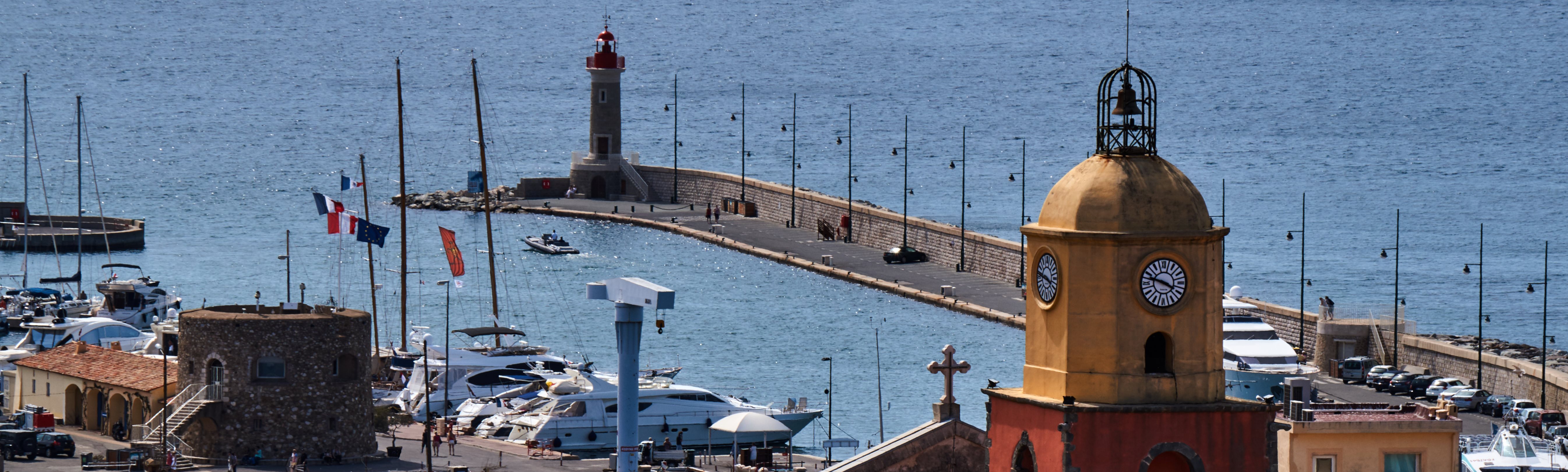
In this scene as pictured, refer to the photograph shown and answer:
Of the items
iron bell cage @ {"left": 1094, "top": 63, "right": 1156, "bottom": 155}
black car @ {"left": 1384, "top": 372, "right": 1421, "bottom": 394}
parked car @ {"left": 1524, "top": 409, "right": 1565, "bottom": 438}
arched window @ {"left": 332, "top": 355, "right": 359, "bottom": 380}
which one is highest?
iron bell cage @ {"left": 1094, "top": 63, "right": 1156, "bottom": 155}

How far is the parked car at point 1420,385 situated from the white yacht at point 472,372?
78.5ft

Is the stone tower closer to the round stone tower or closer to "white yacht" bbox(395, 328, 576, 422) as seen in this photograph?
the round stone tower

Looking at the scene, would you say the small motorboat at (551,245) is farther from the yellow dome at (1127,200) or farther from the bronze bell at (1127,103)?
the yellow dome at (1127,200)

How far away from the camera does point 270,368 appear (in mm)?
48469

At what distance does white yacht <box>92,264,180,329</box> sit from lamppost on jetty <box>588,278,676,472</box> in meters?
54.0

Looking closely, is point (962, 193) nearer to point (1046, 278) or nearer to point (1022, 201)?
point (1022, 201)

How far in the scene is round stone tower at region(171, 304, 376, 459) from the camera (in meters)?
48.3

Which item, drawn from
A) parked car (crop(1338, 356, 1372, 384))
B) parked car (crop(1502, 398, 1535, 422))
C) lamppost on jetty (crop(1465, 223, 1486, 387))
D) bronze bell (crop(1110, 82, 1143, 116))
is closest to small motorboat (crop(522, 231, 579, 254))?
lamppost on jetty (crop(1465, 223, 1486, 387))

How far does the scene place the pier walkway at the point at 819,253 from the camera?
88.6 m

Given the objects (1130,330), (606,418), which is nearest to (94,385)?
(606,418)

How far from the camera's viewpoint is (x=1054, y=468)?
69.4 ft

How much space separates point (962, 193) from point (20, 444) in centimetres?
8740

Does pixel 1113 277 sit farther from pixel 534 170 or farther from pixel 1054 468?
pixel 534 170

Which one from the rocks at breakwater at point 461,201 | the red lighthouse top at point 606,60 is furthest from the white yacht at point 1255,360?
the rocks at breakwater at point 461,201
